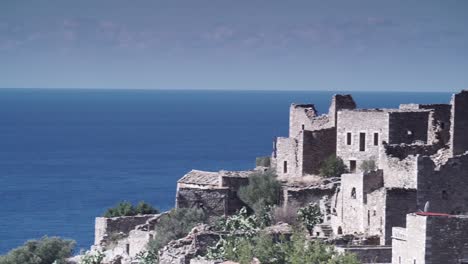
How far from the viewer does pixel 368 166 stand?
43094mm

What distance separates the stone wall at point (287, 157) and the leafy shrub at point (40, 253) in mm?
8304

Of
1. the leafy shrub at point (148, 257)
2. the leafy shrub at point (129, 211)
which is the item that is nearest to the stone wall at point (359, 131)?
the leafy shrub at point (148, 257)

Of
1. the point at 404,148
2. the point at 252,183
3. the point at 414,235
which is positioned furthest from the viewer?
the point at 252,183

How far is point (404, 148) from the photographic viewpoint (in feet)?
134

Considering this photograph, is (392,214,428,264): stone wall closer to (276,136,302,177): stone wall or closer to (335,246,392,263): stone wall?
(335,246,392,263): stone wall

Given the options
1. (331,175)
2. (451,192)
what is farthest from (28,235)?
(451,192)

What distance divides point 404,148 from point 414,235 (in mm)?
11621

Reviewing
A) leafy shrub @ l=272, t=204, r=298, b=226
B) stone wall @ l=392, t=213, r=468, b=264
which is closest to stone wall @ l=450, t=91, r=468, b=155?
leafy shrub @ l=272, t=204, r=298, b=226

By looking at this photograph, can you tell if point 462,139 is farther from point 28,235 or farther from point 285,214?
point 28,235

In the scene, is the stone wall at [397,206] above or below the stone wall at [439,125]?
below

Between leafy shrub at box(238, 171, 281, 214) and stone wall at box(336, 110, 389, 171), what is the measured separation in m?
2.77

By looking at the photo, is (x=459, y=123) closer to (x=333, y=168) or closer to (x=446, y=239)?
(x=333, y=168)

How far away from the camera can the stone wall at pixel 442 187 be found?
36.7 m

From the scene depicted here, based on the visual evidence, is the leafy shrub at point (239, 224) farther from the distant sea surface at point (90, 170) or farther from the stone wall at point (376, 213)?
the distant sea surface at point (90, 170)
